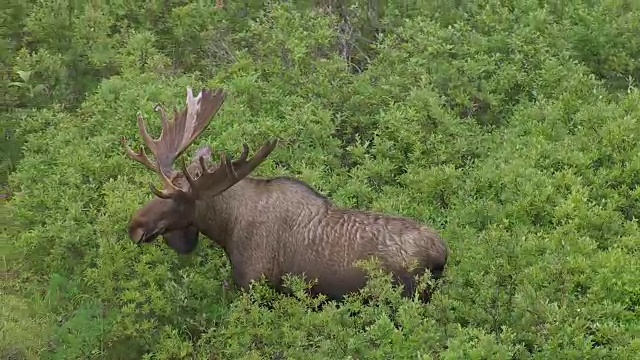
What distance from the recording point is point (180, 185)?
752 cm

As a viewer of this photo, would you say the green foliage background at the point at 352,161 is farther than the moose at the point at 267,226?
No

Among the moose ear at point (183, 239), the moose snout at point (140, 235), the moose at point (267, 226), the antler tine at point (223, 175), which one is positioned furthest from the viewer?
the moose ear at point (183, 239)

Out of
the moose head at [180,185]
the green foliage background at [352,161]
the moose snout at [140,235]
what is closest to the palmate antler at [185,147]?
the moose head at [180,185]

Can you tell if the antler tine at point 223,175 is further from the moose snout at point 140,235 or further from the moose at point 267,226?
the moose snout at point 140,235

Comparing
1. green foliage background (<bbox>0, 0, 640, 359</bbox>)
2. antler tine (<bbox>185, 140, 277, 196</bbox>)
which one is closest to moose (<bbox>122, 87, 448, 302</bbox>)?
antler tine (<bbox>185, 140, 277, 196</bbox>)

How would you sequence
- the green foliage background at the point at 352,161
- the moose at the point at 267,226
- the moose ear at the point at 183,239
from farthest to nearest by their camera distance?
the moose ear at the point at 183,239
the moose at the point at 267,226
the green foliage background at the point at 352,161

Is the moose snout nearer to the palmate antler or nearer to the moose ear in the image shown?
the moose ear

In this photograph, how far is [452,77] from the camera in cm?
1024

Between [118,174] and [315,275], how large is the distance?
2690mm

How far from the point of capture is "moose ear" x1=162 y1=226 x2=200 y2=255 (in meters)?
7.62

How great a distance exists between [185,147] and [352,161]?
2.06 meters

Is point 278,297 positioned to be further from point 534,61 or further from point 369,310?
point 534,61

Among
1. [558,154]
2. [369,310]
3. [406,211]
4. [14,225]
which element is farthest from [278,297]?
[14,225]

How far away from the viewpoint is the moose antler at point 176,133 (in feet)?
25.3
